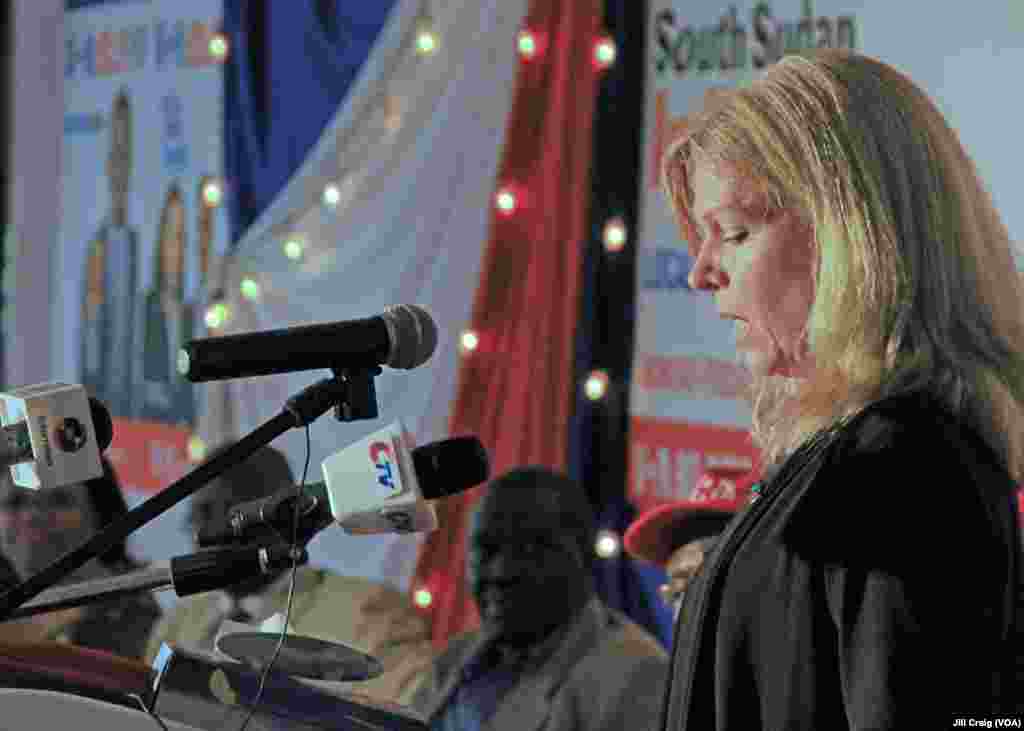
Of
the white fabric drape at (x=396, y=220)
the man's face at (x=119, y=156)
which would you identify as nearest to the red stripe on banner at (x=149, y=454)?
the white fabric drape at (x=396, y=220)

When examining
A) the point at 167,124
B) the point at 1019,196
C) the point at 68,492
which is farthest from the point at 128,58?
the point at 1019,196

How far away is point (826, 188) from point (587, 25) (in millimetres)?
2875

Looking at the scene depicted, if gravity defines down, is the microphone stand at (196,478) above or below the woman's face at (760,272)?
below

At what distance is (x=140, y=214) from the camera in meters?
6.17

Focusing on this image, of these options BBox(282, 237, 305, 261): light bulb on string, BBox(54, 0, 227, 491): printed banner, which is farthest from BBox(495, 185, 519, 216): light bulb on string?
BBox(54, 0, 227, 491): printed banner

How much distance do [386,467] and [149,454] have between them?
466 cm

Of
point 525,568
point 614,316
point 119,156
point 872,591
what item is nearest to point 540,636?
point 525,568

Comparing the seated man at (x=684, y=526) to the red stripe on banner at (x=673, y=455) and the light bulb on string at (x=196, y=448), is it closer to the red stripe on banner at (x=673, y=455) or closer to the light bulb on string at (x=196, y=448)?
the red stripe on banner at (x=673, y=455)

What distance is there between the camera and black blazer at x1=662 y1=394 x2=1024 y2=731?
136 cm

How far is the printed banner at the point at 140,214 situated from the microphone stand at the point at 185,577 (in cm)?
415

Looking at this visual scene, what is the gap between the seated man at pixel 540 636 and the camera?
10.7ft

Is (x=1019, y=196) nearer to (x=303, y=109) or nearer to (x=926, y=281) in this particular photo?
(x=926, y=281)

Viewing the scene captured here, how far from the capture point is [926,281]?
1.50 m

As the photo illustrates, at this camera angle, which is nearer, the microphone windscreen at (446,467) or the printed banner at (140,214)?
the microphone windscreen at (446,467)
